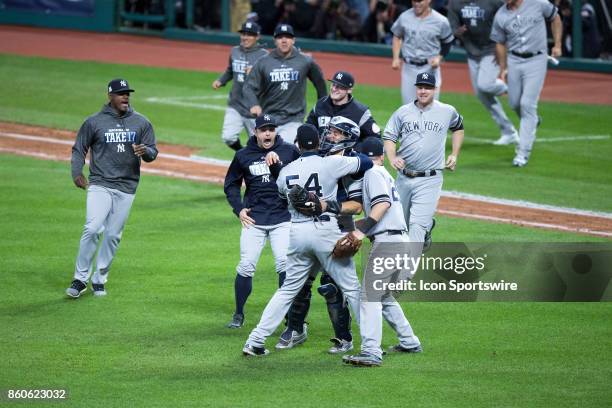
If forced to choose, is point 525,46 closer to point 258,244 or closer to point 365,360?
point 258,244

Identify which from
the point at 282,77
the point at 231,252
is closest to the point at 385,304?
the point at 231,252

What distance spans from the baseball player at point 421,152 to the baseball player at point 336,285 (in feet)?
5.81

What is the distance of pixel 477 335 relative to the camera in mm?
10258

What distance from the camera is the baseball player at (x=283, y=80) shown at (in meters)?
14.1

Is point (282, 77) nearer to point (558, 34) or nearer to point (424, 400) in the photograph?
point (558, 34)

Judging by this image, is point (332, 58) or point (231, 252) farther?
point (332, 58)

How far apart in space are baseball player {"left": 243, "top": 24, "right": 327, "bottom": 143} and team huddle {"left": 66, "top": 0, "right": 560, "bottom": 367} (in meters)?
0.01

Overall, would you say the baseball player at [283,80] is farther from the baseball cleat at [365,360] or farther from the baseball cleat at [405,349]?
the baseball cleat at [365,360]

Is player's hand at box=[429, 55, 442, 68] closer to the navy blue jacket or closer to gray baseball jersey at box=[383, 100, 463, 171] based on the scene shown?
gray baseball jersey at box=[383, 100, 463, 171]

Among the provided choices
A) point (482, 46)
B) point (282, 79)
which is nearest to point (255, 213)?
point (282, 79)

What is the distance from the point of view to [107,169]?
11633 millimetres

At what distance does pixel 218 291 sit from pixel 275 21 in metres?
17.7

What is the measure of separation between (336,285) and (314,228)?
69cm

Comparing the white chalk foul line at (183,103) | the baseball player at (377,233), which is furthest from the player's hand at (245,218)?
the white chalk foul line at (183,103)
